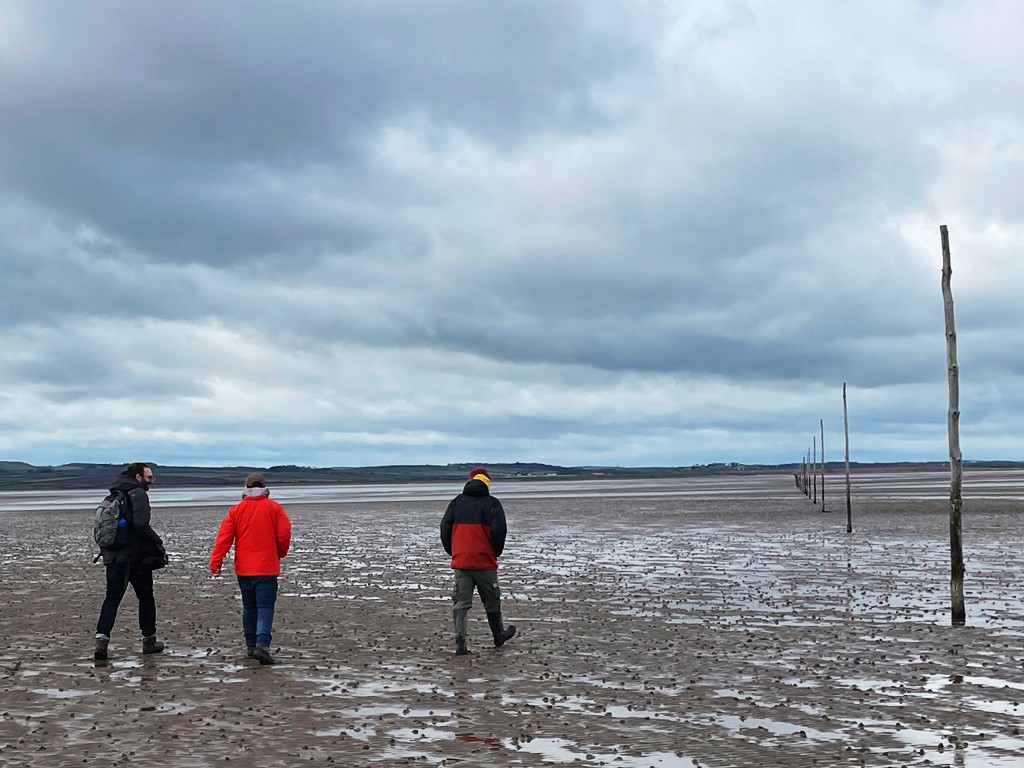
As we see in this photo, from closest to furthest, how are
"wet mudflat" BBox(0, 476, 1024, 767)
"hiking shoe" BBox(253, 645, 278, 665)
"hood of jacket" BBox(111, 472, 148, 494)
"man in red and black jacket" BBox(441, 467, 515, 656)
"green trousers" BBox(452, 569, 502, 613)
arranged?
"wet mudflat" BBox(0, 476, 1024, 767)
"hiking shoe" BBox(253, 645, 278, 665)
"hood of jacket" BBox(111, 472, 148, 494)
"green trousers" BBox(452, 569, 502, 613)
"man in red and black jacket" BBox(441, 467, 515, 656)

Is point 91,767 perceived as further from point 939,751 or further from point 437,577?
point 437,577

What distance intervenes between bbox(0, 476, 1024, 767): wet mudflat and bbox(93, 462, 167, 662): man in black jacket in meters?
0.49

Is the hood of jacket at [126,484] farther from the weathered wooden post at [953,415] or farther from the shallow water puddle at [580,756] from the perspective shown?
the weathered wooden post at [953,415]

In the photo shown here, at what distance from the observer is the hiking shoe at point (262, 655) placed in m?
14.5

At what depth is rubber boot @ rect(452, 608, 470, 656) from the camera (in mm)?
15250

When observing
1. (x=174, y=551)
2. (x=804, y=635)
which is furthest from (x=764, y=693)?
(x=174, y=551)

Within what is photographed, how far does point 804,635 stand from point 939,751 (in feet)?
22.2

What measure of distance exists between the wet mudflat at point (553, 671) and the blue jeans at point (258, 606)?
0.43m

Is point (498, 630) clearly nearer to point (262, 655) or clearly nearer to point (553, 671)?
point (553, 671)

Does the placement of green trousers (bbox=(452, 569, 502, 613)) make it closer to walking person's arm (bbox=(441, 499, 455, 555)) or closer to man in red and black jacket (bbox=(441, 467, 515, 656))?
man in red and black jacket (bbox=(441, 467, 515, 656))

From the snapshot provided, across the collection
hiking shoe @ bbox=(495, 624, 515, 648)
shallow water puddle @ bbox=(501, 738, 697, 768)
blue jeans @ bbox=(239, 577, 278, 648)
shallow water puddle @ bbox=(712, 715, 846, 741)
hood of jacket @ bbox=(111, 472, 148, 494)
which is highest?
hood of jacket @ bbox=(111, 472, 148, 494)

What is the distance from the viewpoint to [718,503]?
226 feet

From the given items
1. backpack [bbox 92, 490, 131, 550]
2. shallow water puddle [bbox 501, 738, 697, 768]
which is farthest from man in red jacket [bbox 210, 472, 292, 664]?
shallow water puddle [bbox 501, 738, 697, 768]

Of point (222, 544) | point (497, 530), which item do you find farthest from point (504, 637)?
point (222, 544)
